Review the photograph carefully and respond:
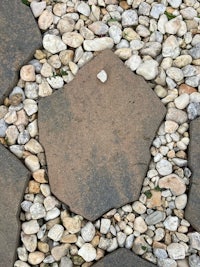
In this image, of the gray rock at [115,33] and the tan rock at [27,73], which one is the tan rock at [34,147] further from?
the gray rock at [115,33]

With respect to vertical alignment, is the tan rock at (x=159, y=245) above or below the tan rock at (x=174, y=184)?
below

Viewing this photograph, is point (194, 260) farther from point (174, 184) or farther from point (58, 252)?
point (58, 252)

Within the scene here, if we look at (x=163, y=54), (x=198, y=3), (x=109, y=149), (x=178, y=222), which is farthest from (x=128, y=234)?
(x=198, y=3)

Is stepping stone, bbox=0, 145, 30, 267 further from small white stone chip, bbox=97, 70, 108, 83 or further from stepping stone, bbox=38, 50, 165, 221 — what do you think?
small white stone chip, bbox=97, 70, 108, 83

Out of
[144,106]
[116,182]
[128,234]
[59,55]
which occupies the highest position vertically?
[59,55]

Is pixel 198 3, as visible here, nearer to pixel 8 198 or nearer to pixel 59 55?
pixel 59 55

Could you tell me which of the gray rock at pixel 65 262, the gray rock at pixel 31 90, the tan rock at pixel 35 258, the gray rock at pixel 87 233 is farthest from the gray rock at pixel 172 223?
the gray rock at pixel 31 90
